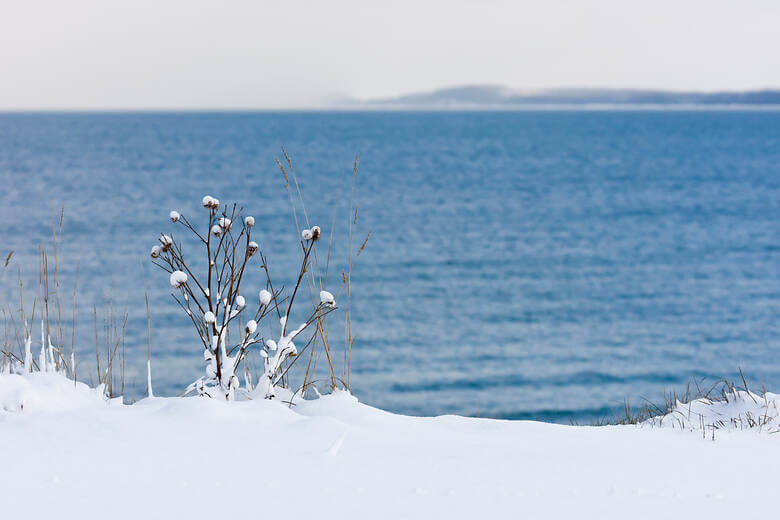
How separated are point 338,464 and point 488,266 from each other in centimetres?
1767

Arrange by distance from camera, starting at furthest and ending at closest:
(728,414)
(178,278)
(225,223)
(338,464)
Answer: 1. (728,414)
2. (225,223)
3. (178,278)
4. (338,464)

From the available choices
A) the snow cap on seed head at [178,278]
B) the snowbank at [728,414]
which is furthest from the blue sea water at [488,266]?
the snowbank at [728,414]

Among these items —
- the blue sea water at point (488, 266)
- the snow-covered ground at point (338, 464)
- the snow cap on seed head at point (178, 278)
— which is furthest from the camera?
the blue sea water at point (488, 266)

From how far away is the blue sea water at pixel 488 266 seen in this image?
1141 centimetres

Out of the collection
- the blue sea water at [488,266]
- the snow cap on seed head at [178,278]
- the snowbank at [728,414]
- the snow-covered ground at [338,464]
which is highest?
the snow cap on seed head at [178,278]

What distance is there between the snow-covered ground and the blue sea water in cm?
113

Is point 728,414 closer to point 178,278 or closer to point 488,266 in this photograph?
point 178,278

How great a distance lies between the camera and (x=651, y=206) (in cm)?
3139

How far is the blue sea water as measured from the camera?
1141 cm

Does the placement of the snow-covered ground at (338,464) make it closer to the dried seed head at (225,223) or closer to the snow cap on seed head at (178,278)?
the snow cap on seed head at (178,278)

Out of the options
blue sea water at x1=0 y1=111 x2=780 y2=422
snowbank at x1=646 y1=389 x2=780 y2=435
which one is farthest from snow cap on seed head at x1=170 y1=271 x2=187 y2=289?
snowbank at x1=646 y1=389 x2=780 y2=435

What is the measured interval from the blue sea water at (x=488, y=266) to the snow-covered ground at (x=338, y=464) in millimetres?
1133

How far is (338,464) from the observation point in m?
2.28

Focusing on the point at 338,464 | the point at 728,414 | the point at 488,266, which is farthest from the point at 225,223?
the point at 488,266
